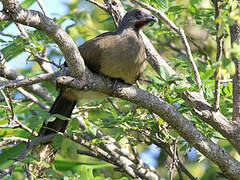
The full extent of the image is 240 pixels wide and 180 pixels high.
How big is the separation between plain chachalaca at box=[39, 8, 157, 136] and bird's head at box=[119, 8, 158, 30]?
0.01 meters

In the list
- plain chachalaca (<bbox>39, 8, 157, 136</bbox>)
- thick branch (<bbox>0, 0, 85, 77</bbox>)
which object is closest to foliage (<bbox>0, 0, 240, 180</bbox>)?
plain chachalaca (<bbox>39, 8, 157, 136</bbox>)

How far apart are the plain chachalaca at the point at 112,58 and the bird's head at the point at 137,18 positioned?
1cm

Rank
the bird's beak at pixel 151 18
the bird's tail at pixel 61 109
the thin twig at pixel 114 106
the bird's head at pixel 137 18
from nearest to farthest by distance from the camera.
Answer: the bird's tail at pixel 61 109 → the bird's head at pixel 137 18 → the bird's beak at pixel 151 18 → the thin twig at pixel 114 106

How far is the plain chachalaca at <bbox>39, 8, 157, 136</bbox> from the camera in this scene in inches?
173

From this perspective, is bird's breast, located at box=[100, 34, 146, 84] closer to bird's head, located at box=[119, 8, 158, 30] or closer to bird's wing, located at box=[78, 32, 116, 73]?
bird's wing, located at box=[78, 32, 116, 73]

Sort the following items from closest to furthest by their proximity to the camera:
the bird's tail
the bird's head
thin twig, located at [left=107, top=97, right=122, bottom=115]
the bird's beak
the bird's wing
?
the bird's wing
the bird's tail
the bird's head
the bird's beak
thin twig, located at [left=107, top=97, right=122, bottom=115]

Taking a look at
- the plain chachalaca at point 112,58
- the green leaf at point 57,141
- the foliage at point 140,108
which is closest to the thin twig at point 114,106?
the foliage at point 140,108

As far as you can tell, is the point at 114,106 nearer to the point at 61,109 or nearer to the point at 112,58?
the point at 61,109

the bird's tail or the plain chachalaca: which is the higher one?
the plain chachalaca

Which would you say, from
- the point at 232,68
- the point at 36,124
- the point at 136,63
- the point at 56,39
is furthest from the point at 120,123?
A: the point at 232,68

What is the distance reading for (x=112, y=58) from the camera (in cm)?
441

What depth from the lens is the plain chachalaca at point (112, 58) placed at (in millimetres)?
4387

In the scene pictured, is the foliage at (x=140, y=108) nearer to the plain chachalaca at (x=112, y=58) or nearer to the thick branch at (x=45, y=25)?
the plain chachalaca at (x=112, y=58)

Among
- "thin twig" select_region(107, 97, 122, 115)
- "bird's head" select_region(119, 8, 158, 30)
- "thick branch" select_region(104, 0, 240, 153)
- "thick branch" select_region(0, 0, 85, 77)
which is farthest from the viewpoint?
"thin twig" select_region(107, 97, 122, 115)
